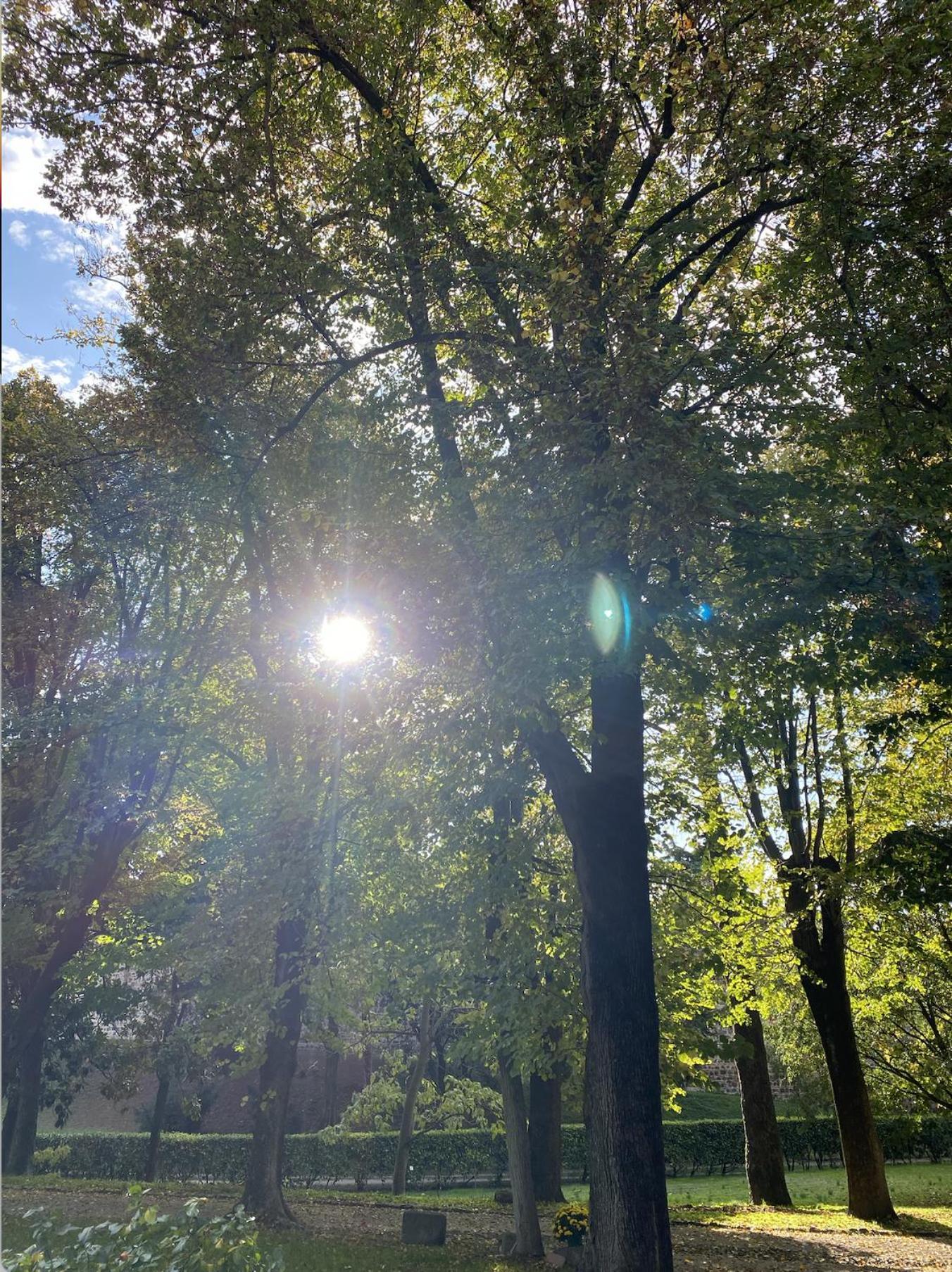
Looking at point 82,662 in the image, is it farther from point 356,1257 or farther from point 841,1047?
point 841,1047

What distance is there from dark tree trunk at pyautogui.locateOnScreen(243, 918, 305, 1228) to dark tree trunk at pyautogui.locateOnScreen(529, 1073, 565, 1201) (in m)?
4.96

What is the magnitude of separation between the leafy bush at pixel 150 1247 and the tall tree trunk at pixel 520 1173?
881 centimetres

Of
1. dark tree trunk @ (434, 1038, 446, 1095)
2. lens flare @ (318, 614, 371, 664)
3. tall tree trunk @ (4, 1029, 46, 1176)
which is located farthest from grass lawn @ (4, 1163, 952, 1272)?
lens flare @ (318, 614, 371, 664)

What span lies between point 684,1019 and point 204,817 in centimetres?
1024

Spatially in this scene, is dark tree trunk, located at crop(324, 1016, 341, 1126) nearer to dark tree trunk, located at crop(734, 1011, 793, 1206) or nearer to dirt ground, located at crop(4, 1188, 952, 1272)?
dirt ground, located at crop(4, 1188, 952, 1272)

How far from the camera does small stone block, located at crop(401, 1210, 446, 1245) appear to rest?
1388 cm

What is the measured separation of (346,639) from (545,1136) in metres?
12.5

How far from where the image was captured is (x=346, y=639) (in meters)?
12.4

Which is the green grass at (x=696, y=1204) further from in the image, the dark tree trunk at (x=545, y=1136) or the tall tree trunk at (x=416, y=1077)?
the tall tree trunk at (x=416, y=1077)

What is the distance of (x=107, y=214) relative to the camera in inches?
406

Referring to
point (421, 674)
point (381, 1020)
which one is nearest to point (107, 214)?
point (421, 674)

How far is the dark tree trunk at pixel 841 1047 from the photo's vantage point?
1605 cm

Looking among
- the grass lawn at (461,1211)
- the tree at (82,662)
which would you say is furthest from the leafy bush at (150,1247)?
the tree at (82,662)

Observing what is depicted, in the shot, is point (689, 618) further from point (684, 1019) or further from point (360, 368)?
point (684, 1019)
